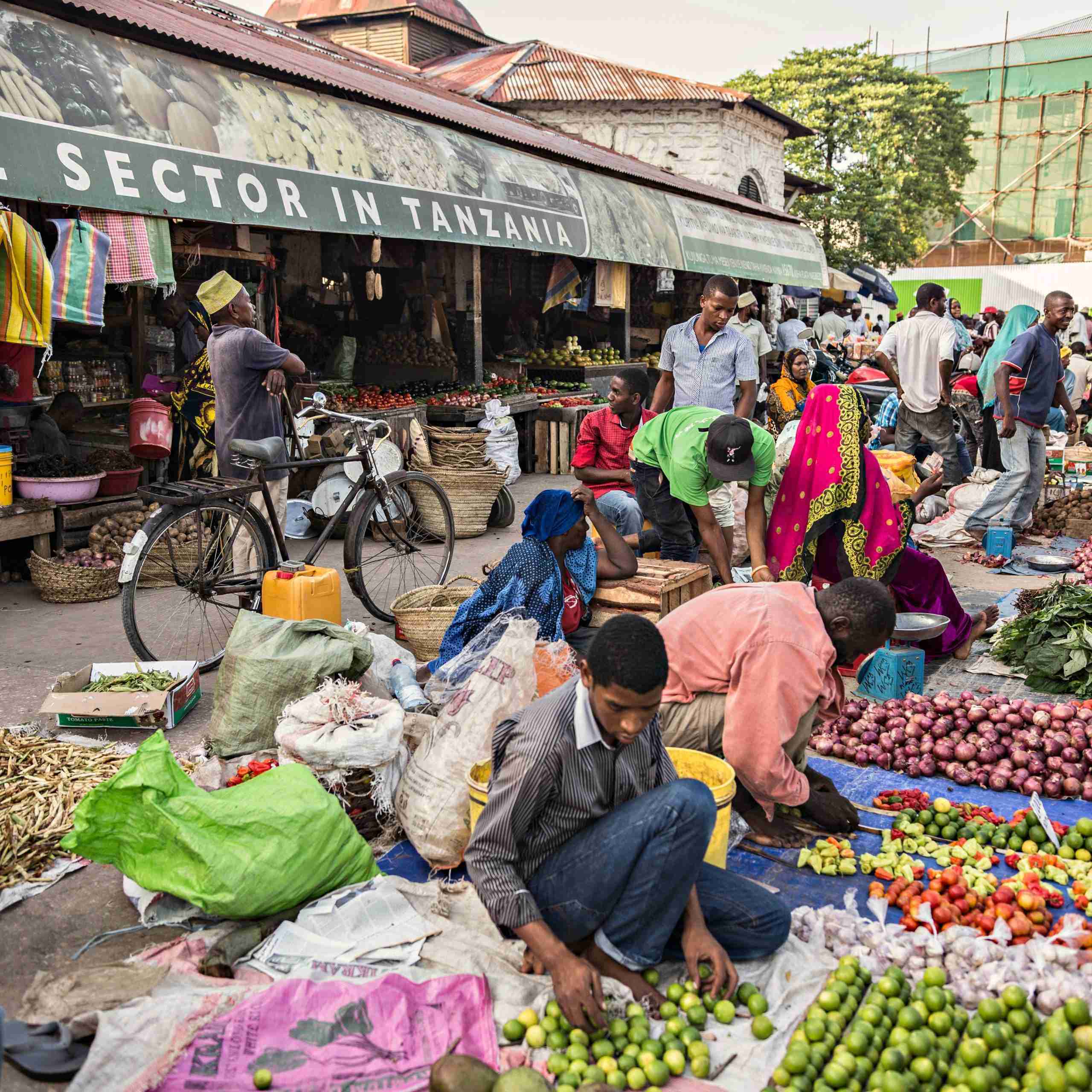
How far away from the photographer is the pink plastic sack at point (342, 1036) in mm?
2424

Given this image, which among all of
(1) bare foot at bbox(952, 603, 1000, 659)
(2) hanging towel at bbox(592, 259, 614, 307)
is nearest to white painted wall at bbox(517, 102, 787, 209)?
(2) hanging towel at bbox(592, 259, 614, 307)

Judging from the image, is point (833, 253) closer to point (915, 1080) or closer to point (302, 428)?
point (302, 428)

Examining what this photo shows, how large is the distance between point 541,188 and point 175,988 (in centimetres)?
1007

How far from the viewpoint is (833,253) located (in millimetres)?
29781

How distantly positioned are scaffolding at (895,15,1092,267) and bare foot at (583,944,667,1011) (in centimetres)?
4477

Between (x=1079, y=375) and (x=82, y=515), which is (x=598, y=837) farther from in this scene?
(x=1079, y=375)

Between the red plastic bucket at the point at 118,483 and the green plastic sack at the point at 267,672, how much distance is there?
3.63 meters

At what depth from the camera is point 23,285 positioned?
6.22 metres

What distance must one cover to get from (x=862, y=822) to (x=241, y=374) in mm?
3960

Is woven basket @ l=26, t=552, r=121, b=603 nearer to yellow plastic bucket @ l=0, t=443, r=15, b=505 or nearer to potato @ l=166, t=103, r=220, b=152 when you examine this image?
yellow plastic bucket @ l=0, t=443, r=15, b=505

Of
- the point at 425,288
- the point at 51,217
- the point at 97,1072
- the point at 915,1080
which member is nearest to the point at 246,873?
the point at 97,1072

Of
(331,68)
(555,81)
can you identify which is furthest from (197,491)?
(555,81)

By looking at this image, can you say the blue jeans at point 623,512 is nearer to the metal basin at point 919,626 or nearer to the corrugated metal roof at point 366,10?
the metal basin at point 919,626

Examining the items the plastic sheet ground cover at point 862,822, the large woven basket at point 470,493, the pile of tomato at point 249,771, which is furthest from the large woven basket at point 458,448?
the pile of tomato at point 249,771
